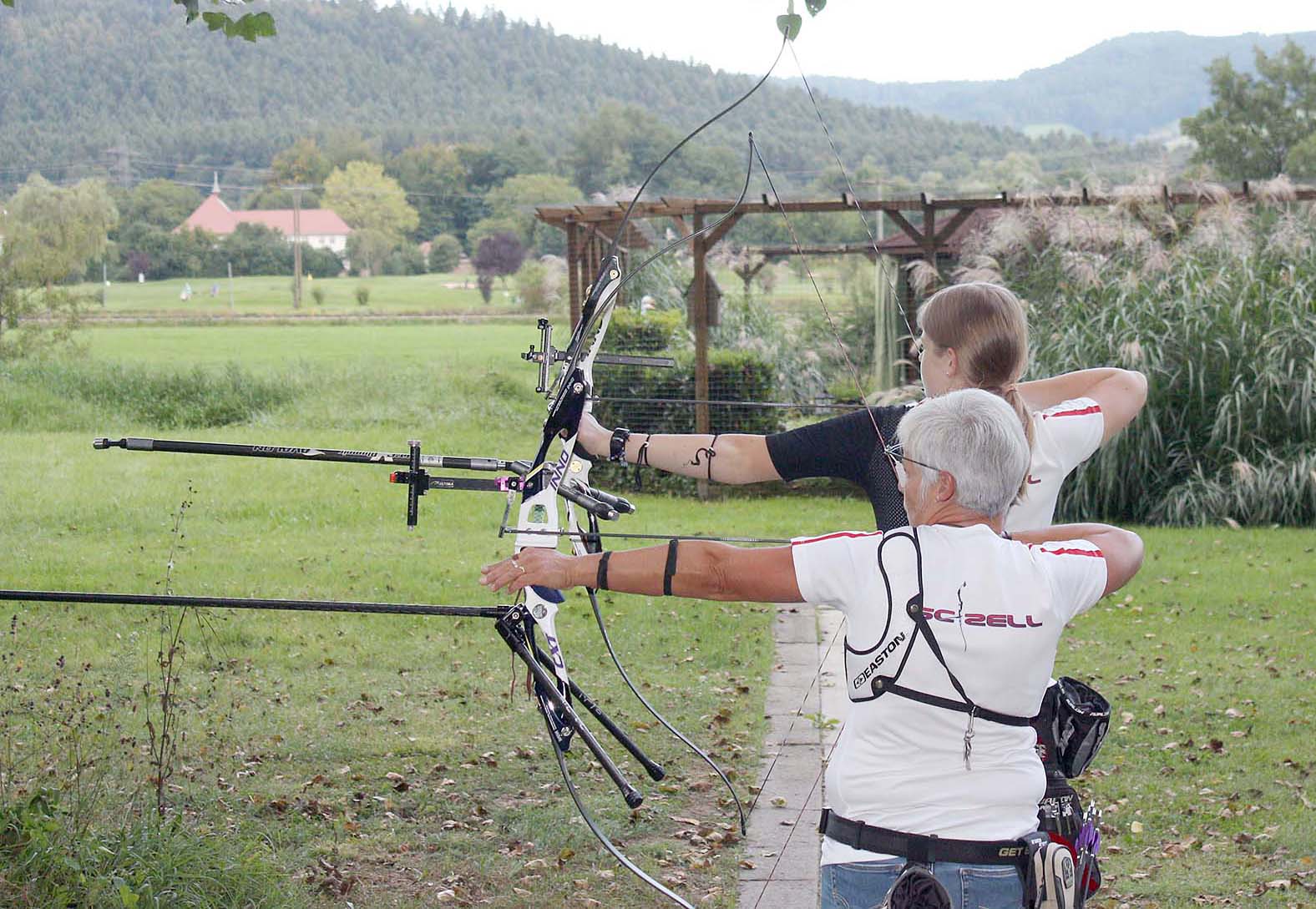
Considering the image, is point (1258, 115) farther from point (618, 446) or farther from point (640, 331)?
point (618, 446)

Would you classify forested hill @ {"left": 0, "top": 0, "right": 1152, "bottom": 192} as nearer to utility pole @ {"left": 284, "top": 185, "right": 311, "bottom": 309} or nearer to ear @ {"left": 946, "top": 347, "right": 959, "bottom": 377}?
utility pole @ {"left": 284, "top": 185, "right": 311, "bottom": 309}

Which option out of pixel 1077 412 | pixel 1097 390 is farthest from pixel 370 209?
pixel 1077 412

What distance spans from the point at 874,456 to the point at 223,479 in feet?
31.0

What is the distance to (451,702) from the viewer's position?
5.42 meters

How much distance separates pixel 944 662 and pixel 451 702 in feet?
12.9

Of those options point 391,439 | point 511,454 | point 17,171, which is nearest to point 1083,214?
point 511,454

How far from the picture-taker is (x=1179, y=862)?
387 cm

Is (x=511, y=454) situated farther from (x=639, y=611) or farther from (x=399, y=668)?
(x=399, y=668)

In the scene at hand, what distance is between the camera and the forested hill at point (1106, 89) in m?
116

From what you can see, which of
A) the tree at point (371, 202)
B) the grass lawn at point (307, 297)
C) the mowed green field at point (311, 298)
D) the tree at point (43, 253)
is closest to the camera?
the tree at point (43, 253)

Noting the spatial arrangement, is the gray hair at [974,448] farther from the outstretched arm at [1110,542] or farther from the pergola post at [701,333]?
the pergola post at [701,333]

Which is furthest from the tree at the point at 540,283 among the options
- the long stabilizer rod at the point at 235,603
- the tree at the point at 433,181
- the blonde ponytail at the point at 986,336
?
the blonde ponytail at the point at 986,336

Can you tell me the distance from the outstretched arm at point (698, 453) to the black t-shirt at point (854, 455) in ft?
0.24

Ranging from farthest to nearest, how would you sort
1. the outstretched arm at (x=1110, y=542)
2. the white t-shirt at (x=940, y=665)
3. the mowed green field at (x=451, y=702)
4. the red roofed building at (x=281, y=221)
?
1. the red roofed building at (x=281, y=221)
2. the mowed green field at (x=451, y=702)
3. the outstretched arm at (x=1110, y=542)
4. the white t-shirt at (x=940, y=665)
